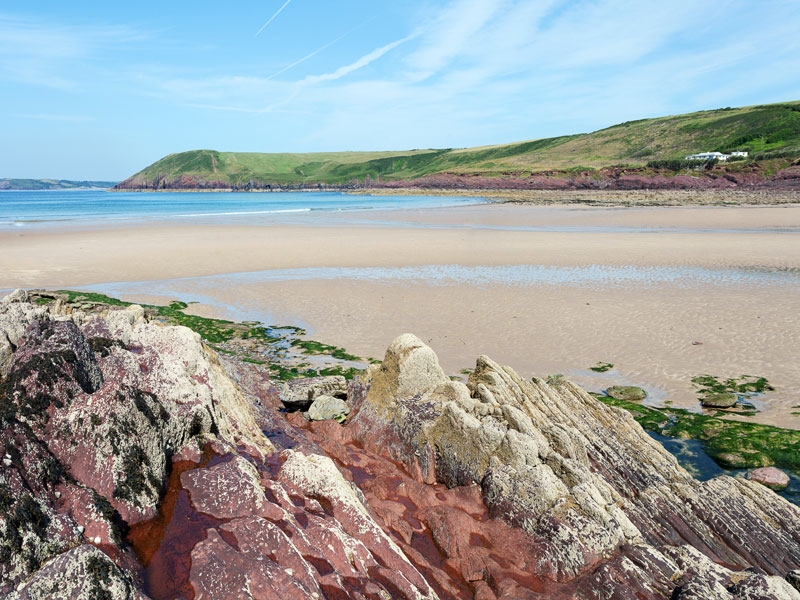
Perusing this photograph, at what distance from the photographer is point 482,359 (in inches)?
397

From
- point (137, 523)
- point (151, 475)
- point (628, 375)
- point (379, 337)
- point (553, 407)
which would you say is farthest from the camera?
point (379, 337)

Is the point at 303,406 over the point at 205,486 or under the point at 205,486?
under

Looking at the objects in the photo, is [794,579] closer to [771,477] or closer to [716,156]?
[771,477]

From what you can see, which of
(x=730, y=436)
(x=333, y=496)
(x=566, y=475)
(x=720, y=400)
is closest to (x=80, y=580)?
(x=333, y=496)

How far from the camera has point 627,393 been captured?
12.9 meters

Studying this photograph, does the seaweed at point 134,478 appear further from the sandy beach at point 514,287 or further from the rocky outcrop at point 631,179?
the rocky outcrop at point 631,179

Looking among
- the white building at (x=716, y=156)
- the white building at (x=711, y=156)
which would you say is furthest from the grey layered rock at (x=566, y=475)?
the white building at (x=711, y=156)

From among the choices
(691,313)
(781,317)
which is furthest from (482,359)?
(781,317)

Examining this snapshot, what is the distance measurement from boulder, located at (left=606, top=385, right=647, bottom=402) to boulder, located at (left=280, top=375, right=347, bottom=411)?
7020mm

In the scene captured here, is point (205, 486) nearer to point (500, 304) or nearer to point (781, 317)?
point (500, 304)

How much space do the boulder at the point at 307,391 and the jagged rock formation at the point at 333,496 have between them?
1672 mm

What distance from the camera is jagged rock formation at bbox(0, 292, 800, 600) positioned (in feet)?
13.1

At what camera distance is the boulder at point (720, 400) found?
12031mm

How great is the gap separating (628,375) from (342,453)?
985 cm
